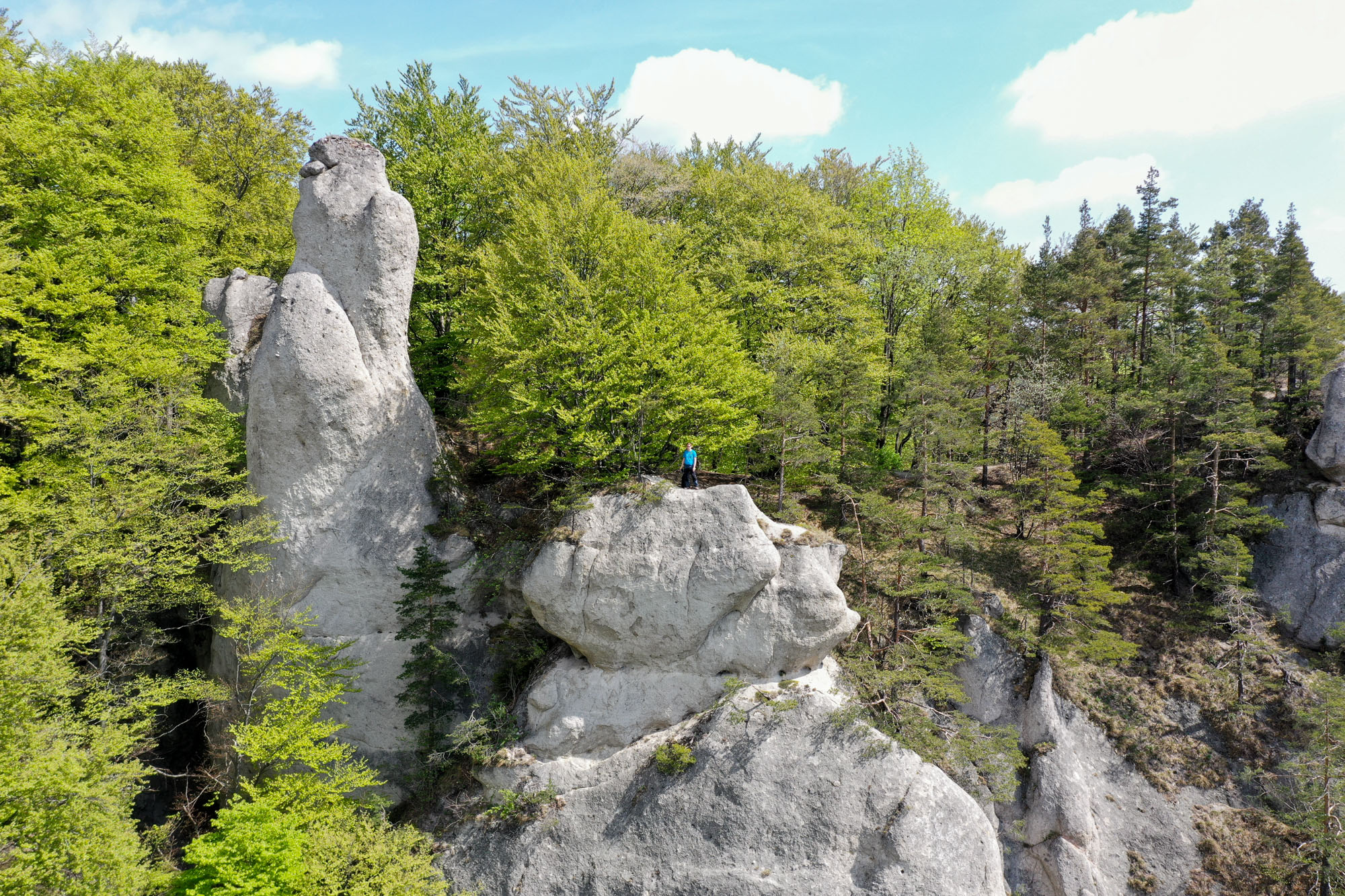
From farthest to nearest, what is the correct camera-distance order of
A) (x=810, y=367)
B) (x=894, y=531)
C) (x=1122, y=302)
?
(x=1122, y=302)
(x=810, y=367)
(x=894, y=531)

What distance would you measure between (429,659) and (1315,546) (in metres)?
32.1

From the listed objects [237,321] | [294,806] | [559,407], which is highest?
[237,321]

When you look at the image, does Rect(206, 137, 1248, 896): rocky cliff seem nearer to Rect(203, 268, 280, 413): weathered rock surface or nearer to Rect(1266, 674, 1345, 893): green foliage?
Rect(1266, 674, 1345, 893): green foliage

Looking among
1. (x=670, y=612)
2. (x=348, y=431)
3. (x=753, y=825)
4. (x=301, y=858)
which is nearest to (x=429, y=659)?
(x=301, y=858)

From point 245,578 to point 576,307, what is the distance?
14.1 m

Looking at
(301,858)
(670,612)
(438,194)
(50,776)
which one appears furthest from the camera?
(438,194)

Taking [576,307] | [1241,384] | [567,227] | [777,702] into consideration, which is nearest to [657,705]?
[777,702]

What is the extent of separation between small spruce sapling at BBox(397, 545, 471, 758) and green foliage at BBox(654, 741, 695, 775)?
21.5 ft

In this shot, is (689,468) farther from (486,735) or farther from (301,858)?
(301,858)

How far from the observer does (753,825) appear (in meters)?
17.1

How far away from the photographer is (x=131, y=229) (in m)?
21.0

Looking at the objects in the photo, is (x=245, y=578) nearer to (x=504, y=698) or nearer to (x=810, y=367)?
(x=504, y=698)

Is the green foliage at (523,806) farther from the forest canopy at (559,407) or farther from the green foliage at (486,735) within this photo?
the forest canopy at (559,407)

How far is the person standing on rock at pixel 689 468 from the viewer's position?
1972cm
